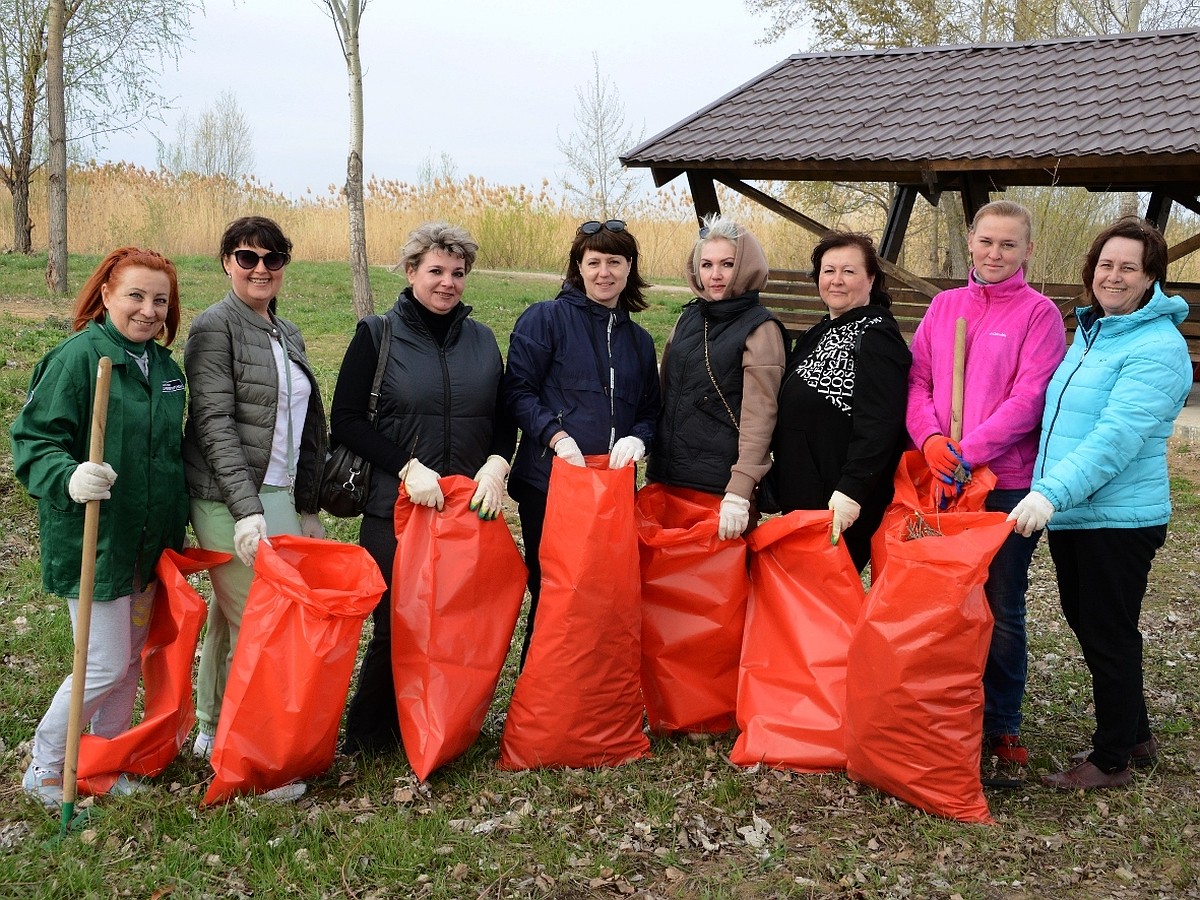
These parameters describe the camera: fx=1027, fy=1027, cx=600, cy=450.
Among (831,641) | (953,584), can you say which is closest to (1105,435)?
(953,584)

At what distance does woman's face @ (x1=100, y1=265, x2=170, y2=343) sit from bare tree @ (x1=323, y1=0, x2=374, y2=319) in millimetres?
5926

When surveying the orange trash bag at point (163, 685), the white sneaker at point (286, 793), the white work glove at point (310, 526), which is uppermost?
the white work glove at point (310, 526)

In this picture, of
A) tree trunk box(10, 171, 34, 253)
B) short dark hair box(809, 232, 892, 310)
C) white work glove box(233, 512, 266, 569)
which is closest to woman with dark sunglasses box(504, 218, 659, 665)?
short dark hair box(809, 232, 892, 310)

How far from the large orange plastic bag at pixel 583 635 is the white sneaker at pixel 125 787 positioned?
3.37 feet

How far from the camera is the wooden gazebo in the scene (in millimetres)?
8250

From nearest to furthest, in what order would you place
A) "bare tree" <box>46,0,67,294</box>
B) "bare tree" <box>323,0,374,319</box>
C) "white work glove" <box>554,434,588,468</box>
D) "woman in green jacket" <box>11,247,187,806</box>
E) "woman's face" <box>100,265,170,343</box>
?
"woman in green jacket" <box>11,247,187,806</box>, "woman's face" <box>100,265,170,343</box>, "white work glove" <box>554,434,588,468</box>, "bare tree" <box>323,0,374,319</box>, "bare tree" <box>46,0,67,294</box>

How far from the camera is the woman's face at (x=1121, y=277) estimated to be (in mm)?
2887

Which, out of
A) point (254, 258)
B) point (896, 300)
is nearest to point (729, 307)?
point (254, 258)

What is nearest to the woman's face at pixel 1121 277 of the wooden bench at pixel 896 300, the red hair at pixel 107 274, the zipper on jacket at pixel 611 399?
the zipper on jacket at pixel 611 399

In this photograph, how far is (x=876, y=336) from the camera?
3.03 m

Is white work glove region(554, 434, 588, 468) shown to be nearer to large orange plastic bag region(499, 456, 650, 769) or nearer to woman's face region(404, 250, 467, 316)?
large orange plastic bag region(499, 456, 650, 769)

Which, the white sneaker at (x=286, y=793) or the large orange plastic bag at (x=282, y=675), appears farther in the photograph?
the white sneaker at (x=286, y=793)

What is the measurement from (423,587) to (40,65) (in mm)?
15861

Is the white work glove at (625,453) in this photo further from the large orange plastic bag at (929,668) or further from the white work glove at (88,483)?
the white work glove at (88,483)
